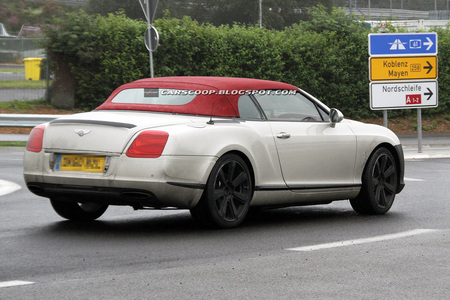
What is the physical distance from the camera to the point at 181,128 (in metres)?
7.55

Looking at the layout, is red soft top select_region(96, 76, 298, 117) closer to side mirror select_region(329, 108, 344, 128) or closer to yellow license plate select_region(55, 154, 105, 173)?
side mirror select_region(329, 108, 344, 128)

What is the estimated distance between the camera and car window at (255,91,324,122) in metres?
8.61

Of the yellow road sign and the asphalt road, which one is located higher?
the yellow road sign

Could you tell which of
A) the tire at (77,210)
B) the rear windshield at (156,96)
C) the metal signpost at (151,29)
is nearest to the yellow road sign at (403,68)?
the metal signpost at (151,29)

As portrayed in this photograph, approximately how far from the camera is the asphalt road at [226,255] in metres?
5.37

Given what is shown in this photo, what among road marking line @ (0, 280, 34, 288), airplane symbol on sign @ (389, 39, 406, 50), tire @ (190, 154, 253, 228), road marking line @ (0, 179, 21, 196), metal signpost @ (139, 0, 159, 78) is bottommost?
road marking line @ (0, 179, 21, 196)

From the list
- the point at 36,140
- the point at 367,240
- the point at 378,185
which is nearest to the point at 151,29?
the point at 378,185

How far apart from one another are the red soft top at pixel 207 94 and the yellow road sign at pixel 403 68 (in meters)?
13.1

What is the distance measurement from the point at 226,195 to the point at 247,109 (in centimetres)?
99

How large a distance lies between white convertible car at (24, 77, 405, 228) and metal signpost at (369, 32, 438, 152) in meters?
12.0

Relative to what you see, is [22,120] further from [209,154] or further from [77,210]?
[209,154]

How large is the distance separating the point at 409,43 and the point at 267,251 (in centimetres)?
1554

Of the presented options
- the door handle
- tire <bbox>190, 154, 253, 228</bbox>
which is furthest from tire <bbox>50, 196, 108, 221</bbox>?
the door handle

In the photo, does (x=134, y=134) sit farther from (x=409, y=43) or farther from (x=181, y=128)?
(x=409, y=43)
